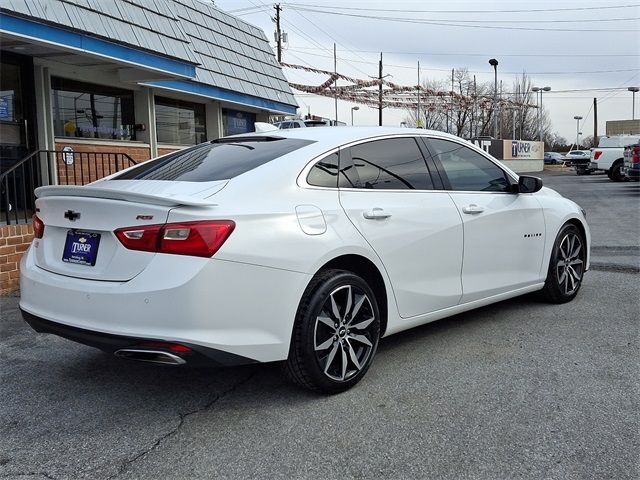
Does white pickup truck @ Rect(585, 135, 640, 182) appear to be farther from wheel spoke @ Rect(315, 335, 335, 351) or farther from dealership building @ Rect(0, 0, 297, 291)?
wheel spoke @ Rect(315, 335, 335, 351)

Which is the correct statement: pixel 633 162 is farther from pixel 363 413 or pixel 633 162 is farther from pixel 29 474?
pixel 29 474

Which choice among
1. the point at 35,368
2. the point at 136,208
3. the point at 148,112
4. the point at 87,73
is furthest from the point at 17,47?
the point at 136,208

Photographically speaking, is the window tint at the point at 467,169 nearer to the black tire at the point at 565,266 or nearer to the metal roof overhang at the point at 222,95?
the black tire at the point at 565,266

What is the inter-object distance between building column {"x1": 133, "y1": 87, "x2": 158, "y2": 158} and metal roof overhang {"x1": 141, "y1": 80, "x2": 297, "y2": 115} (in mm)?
508

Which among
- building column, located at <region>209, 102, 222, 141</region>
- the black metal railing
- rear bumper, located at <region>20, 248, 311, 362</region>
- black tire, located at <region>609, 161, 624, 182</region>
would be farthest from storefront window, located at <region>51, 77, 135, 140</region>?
black tire, located at <region>609, 161, 624, 182</region>

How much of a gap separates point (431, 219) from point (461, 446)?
1.67m

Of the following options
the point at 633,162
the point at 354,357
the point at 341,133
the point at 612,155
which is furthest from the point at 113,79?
the point at 612,155

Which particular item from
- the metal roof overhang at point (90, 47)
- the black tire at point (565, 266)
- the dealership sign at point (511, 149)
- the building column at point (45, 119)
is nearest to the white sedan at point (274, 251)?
the black tire at point (565, 266)

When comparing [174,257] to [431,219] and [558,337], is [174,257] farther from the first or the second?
[558,337]

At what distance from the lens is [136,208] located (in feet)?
9.97

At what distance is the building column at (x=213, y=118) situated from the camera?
13.2 metres

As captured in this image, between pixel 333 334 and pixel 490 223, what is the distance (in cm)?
183

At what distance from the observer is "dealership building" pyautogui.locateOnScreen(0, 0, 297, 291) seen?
7254 millimetres

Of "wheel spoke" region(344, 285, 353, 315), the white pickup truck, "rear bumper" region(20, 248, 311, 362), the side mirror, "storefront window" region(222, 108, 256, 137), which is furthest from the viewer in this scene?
the white pickup truck
